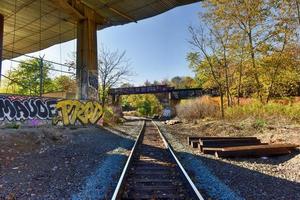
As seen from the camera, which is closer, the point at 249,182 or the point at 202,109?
the point at 249,182

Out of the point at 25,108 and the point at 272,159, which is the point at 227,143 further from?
the point at 25,108

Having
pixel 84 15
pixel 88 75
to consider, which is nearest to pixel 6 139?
pixel 88 75

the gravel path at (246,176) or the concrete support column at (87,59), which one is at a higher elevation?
the concrete support column at (87,59)

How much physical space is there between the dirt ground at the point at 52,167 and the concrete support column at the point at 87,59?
726cm

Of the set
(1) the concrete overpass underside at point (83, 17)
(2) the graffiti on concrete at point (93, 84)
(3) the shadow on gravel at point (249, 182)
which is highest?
(1) the concrete overpass underside at point (83, 17)

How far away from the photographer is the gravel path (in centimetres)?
527

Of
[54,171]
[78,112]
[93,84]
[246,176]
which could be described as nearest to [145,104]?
[93,84]

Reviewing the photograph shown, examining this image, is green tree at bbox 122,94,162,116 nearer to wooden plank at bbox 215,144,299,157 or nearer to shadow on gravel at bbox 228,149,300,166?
wooden plank at bbox 215,144,299,157

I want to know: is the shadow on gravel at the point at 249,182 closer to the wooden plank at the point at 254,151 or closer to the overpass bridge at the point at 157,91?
the wooden plank at the point at 254,151

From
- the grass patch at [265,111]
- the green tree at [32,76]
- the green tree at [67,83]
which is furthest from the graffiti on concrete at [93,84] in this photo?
the grass patch at [265,111]

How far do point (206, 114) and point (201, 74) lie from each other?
16.6 feet

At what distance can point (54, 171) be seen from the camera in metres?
7.05

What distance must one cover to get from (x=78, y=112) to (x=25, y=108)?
17.2 feet

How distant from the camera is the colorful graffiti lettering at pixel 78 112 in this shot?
1562 cm
